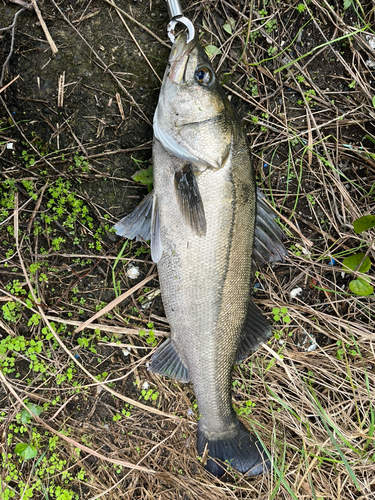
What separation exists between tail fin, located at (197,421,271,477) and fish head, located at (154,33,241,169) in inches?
83.0

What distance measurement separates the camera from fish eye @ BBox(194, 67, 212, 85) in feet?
7.04

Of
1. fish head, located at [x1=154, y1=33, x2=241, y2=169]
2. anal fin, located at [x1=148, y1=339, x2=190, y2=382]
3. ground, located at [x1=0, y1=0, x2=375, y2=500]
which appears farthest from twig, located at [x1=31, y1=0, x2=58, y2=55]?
anal fin, located at [x1=148, y1=339, x2=190, y2=382]

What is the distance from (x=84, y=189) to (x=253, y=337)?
179cm

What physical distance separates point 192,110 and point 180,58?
34 cm

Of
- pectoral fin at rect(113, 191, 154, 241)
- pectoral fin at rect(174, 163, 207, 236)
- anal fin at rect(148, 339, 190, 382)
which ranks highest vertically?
pectoral fin at rect(174, 163, 207, 236)

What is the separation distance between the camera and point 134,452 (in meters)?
2.81

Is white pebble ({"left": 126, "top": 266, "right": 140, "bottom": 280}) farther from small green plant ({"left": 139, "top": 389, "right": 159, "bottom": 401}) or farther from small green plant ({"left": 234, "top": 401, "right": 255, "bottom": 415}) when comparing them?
small green plant ({"left": 234, "top": 401, "right": 255, "bottom": 415})

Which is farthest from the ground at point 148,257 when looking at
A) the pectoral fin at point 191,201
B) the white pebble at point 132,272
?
the pectoral fin at point 191,201

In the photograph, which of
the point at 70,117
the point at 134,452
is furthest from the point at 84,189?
the point at 134,452

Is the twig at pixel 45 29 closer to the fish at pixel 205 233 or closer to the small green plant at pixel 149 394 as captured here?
the fish at pixel 205 233

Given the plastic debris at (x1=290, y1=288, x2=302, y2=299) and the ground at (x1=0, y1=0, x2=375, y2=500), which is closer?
the ground at (x1=0, y1=0, x2=375, y2=500)

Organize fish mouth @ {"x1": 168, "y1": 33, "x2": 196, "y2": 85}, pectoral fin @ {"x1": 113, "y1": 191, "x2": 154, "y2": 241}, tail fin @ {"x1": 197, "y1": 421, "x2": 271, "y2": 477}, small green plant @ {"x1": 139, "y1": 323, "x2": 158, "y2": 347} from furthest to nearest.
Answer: small green plant @ {"x1": 139, "y1": 323, "x2": 158, "y2": 347}
tail fin @ {"x1": 197, "y1": 421, "x2": 271, "y2": 477}
pectoral fin @ {"x1": 113, "y1": 191, "x2": 154, "y2": 241}
fish mouth @ {"x1": 168, "y1": 33, "x2": 196, "y2": 85}

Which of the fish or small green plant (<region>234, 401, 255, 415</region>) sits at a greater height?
the fish

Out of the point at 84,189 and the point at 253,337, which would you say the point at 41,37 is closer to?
the point at 84,189
